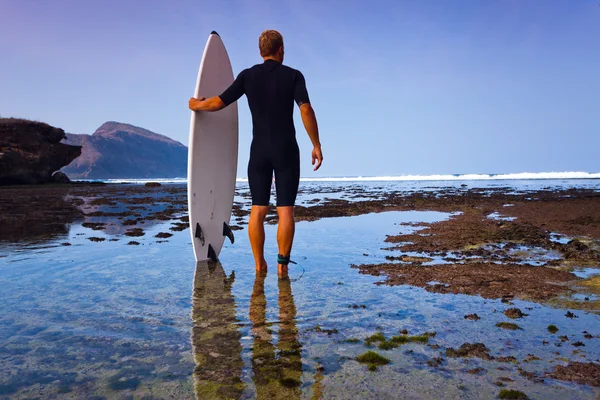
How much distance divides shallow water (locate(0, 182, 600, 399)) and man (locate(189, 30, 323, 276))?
754mm

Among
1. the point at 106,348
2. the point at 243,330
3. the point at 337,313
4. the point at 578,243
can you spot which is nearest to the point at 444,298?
the point at 337,313

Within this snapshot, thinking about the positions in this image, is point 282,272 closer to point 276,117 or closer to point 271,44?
point 276,117

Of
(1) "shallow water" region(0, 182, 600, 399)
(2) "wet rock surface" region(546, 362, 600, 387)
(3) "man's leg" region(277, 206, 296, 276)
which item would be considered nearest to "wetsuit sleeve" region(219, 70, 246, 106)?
(3) "man's leg" region(277, 206, 296, 276)

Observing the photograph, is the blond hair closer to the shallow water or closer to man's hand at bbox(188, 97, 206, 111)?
man's hand at bbox(188, 97, 206, 111)

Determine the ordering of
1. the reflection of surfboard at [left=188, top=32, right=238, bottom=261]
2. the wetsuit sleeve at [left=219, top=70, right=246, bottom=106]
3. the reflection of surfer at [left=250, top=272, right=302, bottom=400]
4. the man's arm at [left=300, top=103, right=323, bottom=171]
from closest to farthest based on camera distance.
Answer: the reflection of surfer at [left=250, top=272, right=302, bottom=400] < the man's arm at [left=300, top=103, right=323, bottom=171] < the wetsuit sleeve at [left=219, top=70, right=246, bottom=106] < the reflection of surfboard at [left=188, top=32, right=238, bottom=261]

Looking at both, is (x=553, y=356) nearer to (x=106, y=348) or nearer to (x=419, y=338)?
(x=419, y=338)

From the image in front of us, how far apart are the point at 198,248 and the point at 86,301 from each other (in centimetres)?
224

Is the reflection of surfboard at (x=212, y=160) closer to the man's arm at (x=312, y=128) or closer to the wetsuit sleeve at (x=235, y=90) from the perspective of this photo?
the wetsuit sleeve at (x=235, y=90)

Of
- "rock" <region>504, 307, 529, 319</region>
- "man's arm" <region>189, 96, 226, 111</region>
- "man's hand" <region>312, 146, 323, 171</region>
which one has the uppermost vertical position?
"man's arm" <region>189, 96, 226, 111</region>

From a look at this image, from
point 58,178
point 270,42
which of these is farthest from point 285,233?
point 58,178

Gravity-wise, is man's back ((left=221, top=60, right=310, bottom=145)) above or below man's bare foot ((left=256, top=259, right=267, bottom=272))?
above

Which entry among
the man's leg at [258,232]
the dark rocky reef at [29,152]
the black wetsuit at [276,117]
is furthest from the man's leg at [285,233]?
the dark rocky reef at [29,152]

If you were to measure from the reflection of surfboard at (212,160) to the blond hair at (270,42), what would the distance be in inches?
60.1

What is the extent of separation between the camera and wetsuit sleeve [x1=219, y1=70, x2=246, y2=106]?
5.02 meters
